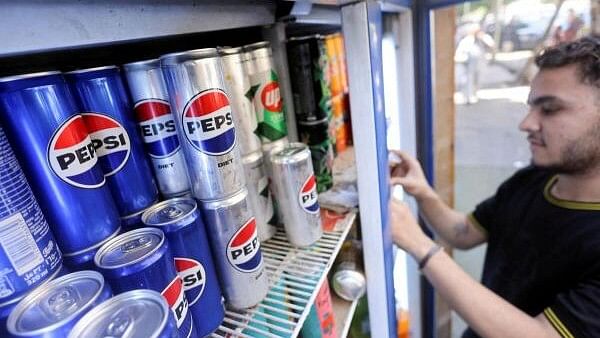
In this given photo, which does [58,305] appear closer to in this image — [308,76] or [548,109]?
[308,76]

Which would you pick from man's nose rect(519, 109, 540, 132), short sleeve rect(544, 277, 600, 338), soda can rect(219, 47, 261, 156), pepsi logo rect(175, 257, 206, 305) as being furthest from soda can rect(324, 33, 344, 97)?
short sleeve rect(544, 277, 600, 338)

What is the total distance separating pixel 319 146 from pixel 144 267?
503mm

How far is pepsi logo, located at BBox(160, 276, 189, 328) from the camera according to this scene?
36 centimetres

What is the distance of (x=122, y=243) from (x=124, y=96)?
0.63ft

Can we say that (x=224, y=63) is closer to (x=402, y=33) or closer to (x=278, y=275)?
(x=278, y=275)

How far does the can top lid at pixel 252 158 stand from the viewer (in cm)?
56

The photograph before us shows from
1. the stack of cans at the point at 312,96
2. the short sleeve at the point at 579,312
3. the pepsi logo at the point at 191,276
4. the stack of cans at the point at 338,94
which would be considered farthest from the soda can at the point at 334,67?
the short sleeve at the point at 579,312

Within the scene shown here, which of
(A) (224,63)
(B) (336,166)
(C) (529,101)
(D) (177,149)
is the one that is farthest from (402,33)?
(D) (177,149)

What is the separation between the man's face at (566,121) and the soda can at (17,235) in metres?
1.10

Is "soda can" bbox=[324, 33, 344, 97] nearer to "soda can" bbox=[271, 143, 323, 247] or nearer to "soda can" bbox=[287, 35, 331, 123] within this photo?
"soda can" bbox=[287, 35, 331, 123]

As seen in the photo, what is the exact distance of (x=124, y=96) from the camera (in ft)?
1.41

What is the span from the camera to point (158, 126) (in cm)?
45

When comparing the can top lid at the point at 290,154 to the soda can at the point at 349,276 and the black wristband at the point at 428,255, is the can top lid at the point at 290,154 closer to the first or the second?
the soda can at the point at 349,276

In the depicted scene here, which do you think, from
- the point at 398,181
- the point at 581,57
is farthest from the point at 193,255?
the point at 581,57
